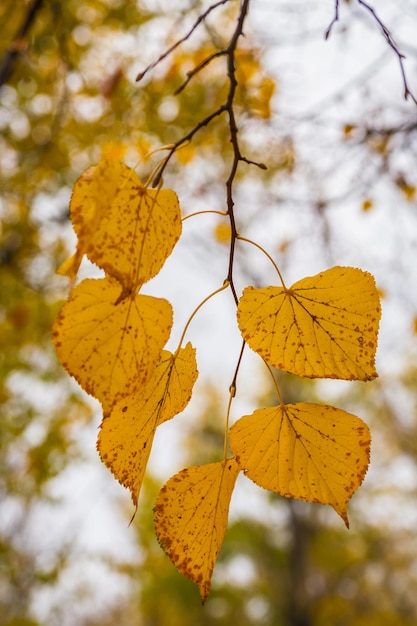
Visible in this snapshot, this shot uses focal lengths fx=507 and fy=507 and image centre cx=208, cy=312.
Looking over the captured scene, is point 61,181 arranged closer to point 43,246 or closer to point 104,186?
point 43,246

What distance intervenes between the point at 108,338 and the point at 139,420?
85 mm

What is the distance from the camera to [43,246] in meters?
2.38

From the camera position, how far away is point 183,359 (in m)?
0.42

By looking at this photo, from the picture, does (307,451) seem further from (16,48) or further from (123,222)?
(16,48)

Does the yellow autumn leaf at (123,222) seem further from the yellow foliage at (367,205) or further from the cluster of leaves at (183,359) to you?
the yellow foliage at (367,205)

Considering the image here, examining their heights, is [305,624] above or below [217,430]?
below

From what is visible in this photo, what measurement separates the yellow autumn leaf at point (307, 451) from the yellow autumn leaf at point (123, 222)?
0.16m

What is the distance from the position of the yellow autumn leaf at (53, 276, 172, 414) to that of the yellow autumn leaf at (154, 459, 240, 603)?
12 cm

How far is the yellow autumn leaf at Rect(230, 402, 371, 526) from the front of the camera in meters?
0.39

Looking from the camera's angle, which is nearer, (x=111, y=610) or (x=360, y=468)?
(x=360, y=468)

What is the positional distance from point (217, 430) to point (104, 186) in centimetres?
846

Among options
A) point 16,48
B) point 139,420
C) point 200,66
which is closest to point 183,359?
point 139,420

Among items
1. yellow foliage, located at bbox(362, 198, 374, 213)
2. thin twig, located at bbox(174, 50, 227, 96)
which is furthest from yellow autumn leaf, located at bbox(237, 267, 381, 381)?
yellow foliage, located at bbox(362, 198, 374, 213)

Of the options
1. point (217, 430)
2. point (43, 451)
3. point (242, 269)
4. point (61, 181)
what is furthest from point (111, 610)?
point (61, 181)
